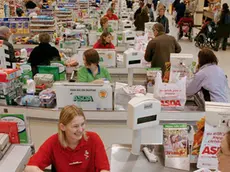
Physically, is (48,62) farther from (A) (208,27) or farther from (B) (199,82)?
(A) (208,27)

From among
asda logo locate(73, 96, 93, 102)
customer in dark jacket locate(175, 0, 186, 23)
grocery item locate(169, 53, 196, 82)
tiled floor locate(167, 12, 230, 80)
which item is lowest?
tiled floor locate(167, 12, 230, 80)

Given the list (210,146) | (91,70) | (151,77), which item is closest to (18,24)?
(91,70)

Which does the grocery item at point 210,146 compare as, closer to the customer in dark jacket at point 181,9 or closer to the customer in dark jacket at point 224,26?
the customer in dark jacket at point 224,26

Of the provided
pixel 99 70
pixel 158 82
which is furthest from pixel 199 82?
pixel 99 70

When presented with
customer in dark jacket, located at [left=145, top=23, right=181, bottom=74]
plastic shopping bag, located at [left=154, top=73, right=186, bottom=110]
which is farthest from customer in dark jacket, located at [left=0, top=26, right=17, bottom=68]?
plastic shopping bag, located at [left=154, top=73, right=186, bottom=110]

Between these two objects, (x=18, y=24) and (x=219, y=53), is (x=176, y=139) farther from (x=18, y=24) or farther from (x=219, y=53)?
(x=219, y=53)

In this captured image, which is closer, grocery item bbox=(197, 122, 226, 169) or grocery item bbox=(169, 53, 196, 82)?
grocery item bbox=(197, 122, 226, 169)

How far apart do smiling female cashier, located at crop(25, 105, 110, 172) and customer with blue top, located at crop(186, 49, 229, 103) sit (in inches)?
68.3

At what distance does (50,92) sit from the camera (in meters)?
3.83

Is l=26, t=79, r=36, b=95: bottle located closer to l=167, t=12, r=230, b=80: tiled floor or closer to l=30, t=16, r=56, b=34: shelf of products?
l=30, t=16, r=56, b=34: shelf of products

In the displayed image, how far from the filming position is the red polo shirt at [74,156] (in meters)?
2.38

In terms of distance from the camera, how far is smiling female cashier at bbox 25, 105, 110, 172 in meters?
2.36

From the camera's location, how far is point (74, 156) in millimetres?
2391

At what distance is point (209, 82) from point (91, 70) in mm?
1475
